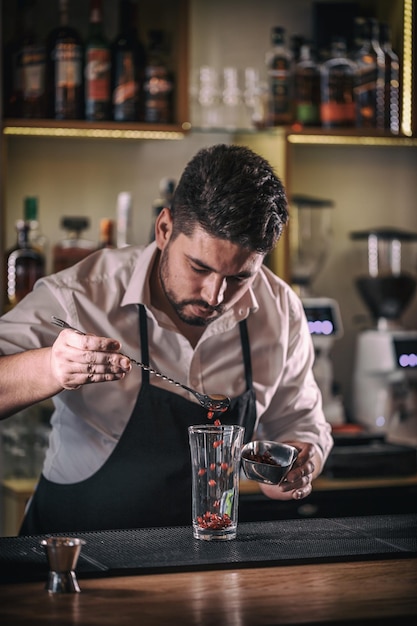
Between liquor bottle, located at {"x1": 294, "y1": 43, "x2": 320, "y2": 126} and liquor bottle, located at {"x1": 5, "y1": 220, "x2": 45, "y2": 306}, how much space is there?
104cm

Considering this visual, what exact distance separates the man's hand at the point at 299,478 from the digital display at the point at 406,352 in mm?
1527

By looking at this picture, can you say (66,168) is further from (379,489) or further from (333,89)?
(379,489)

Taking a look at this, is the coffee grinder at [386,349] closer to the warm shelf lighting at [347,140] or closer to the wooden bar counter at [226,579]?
the warm shelf lighting at [347,140]

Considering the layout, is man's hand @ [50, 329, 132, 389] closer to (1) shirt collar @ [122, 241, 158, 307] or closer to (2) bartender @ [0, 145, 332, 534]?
(2) bartender @ [0, 145, 332, 534]

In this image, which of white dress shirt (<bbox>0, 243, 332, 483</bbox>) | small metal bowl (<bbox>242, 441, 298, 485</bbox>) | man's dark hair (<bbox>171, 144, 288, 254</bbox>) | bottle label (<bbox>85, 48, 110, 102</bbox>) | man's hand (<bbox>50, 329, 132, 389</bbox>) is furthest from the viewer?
bottle label (<bbox>85, 48, 110, 102</bbox>)

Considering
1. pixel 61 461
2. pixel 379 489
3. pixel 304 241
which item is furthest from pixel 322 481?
pixel 61 461

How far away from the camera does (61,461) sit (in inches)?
85.7

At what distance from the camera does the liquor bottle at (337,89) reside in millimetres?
3586

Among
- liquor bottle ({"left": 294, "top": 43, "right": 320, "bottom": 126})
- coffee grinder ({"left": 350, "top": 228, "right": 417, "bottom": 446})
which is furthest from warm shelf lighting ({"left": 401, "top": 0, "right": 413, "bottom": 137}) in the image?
coffee grinder ({"left": 350, "top": 228, "right": 417, "bottom": 446})

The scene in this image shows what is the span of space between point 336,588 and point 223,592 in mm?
165

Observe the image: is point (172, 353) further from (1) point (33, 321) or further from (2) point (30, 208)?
(2) point (30, 208)

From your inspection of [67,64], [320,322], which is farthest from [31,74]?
[320,322]

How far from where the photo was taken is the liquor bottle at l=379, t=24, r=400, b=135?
3.64 metres

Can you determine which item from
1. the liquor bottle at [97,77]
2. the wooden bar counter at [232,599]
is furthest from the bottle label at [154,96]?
the wooden bar counter at [232,599]
